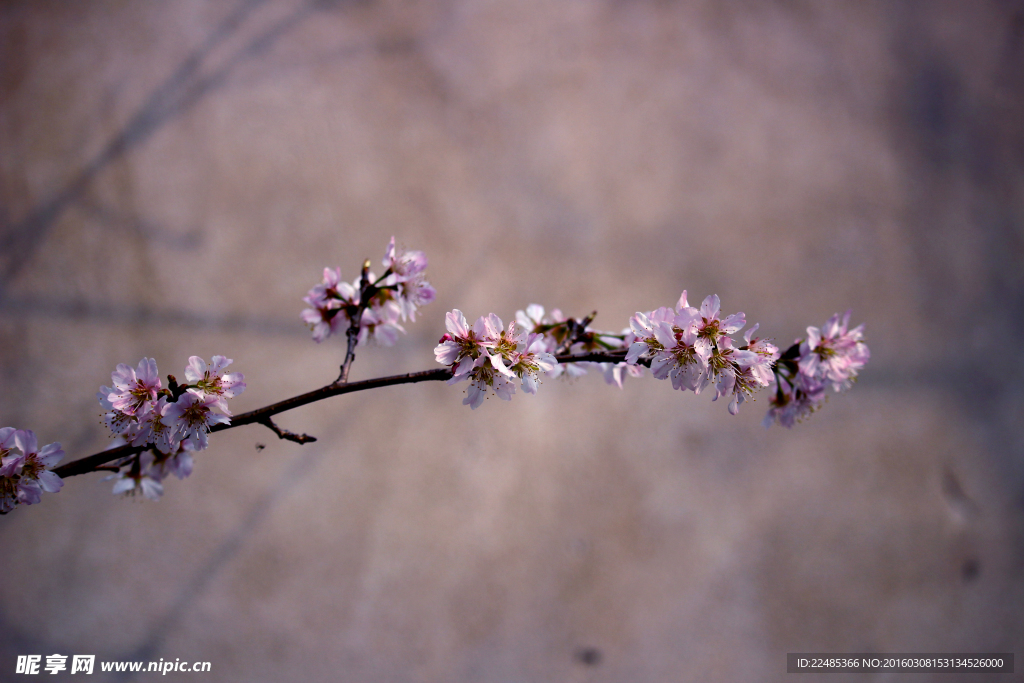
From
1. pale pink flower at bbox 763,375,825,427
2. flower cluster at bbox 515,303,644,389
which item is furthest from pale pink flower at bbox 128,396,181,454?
pale pink flower at bbox 763,375,825,427

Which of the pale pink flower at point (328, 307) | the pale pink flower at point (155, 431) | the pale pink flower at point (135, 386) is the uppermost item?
the pale pink flower at point (328, 307)

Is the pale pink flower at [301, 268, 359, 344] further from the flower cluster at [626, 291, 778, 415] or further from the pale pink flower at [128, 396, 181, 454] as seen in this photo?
the flower cluster at [626, 291, 778, 415]

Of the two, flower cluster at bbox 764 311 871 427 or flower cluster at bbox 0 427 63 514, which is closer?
flower cluster at bbox 0 427 63 514

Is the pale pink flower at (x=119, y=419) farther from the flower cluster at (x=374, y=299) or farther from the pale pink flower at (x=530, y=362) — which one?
the pale pink flower at (x=530, y=362)

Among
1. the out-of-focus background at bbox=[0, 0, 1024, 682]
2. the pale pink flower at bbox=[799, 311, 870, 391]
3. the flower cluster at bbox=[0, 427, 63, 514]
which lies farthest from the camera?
the out-of-focus background at bbox=[0, 0, 1024, 682]

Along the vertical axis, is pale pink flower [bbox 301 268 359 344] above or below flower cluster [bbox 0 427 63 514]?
above

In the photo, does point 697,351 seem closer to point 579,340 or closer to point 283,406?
point 579,340

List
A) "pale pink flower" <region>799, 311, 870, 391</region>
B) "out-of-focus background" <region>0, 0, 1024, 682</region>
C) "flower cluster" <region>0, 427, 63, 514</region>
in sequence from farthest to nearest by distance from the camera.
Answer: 1. "out-of-focus background" <region>0, 0, 1024, 682</region>
2. "pale pink flower" <region>799, 311, 870, 391</region>
3. "flower cluster" <region>0, 427, 63, 514</region>

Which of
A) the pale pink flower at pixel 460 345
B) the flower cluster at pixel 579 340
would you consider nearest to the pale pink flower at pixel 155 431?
the pale pink flower at pixel 460 345

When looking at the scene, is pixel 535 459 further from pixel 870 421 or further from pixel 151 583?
pixel 870 421
